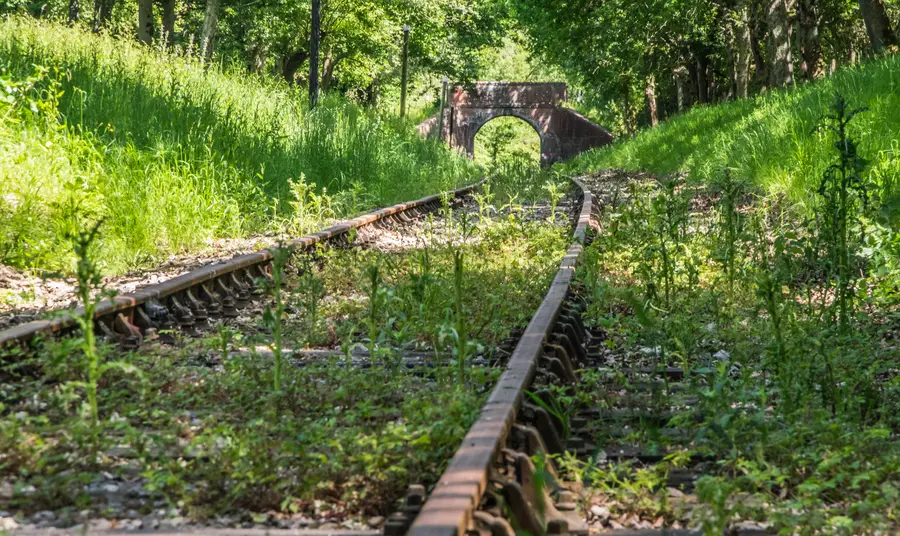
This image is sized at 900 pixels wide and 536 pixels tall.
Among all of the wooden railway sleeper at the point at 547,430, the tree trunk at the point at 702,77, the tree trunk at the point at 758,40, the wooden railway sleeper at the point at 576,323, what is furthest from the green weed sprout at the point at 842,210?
the tree trunk at the point at 702,77

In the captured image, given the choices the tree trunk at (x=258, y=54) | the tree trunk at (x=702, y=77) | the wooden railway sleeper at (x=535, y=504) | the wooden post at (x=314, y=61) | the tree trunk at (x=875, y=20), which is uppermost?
the tree trunk at (x=258, y=54)

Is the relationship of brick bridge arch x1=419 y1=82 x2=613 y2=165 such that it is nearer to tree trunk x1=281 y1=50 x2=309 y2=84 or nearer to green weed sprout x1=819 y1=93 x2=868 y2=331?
tree trunk x1=281 y1=50 x2=309 y2=84

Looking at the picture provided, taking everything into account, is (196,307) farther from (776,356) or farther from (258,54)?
(258,54)

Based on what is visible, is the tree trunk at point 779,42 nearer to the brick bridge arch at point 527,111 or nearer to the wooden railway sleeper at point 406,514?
the wooden railway sleeper at point 406,514

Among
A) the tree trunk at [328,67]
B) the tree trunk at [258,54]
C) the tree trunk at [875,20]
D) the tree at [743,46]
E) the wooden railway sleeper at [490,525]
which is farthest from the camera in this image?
the tree trunk at [328,67]

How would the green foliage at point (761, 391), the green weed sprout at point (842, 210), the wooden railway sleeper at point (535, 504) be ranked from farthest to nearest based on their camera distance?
the green weed sprout at point (842, 210) < the green foliage at point (761, 391) < the wooden railway sleeper at point (535, 504)

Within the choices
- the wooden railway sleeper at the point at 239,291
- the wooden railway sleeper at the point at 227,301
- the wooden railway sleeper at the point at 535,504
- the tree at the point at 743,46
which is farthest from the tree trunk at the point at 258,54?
the wooden railway sleeper at the point at 535,504

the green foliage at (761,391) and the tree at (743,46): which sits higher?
the tree at (743,46)

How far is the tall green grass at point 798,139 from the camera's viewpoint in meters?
8.95

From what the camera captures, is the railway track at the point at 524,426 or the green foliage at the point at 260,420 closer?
the railway track at the point at 524,426

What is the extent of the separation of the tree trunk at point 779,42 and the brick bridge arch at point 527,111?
3649cm

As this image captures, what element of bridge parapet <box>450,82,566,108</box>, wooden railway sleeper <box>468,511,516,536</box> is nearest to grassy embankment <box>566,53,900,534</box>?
wooden railway sleeper <box>468,511,516,536</box>

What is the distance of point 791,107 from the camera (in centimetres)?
1370

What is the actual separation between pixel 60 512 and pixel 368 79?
42.9m
